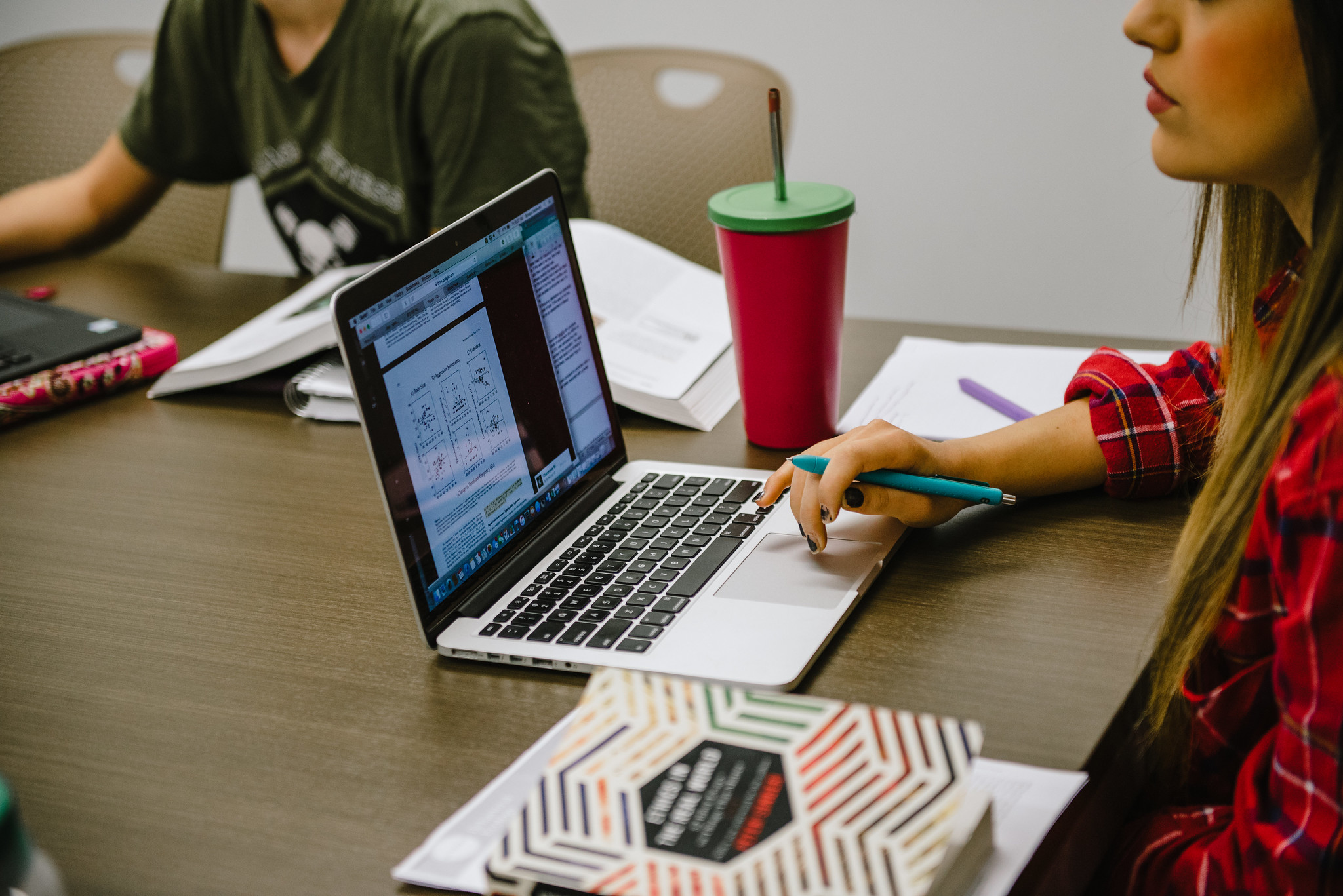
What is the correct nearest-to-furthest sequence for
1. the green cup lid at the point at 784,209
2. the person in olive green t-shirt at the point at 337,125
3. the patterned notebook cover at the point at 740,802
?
the patterned notebook cover at the point at 740,802
the green cup lid at the point at 784,209
the person in olive green t-shirt at the point at 337,125

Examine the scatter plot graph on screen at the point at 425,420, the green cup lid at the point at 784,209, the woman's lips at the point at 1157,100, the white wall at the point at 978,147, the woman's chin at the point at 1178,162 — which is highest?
the woman's lips at the point at 1157,100

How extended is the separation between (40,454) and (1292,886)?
3.46 feet

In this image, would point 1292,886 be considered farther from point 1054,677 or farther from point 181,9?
point 181,9

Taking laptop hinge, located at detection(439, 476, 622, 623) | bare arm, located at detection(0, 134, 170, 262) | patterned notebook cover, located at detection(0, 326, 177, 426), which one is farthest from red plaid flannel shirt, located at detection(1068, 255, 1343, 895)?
bare arm, located at detection(0, 134, 170, 262)

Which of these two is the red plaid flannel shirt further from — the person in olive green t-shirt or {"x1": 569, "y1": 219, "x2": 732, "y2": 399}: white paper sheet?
Result: the person in olive green t-shirt

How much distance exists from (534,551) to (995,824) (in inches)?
14.8

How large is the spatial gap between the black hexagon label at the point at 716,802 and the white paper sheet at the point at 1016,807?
90 millimetres

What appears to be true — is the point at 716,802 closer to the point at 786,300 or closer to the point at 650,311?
the point at 786,300

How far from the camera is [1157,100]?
0.68 m

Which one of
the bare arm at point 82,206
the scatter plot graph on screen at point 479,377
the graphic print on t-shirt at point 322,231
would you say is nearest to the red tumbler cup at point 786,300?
the scatter plot graph on screen at point 479,377

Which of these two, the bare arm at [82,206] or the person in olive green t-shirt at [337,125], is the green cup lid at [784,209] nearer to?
the person in olive green t-shirt at [337,125]

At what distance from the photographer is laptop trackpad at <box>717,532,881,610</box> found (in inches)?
29.1

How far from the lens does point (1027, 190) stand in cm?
235

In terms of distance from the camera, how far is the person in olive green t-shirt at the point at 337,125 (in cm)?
145
